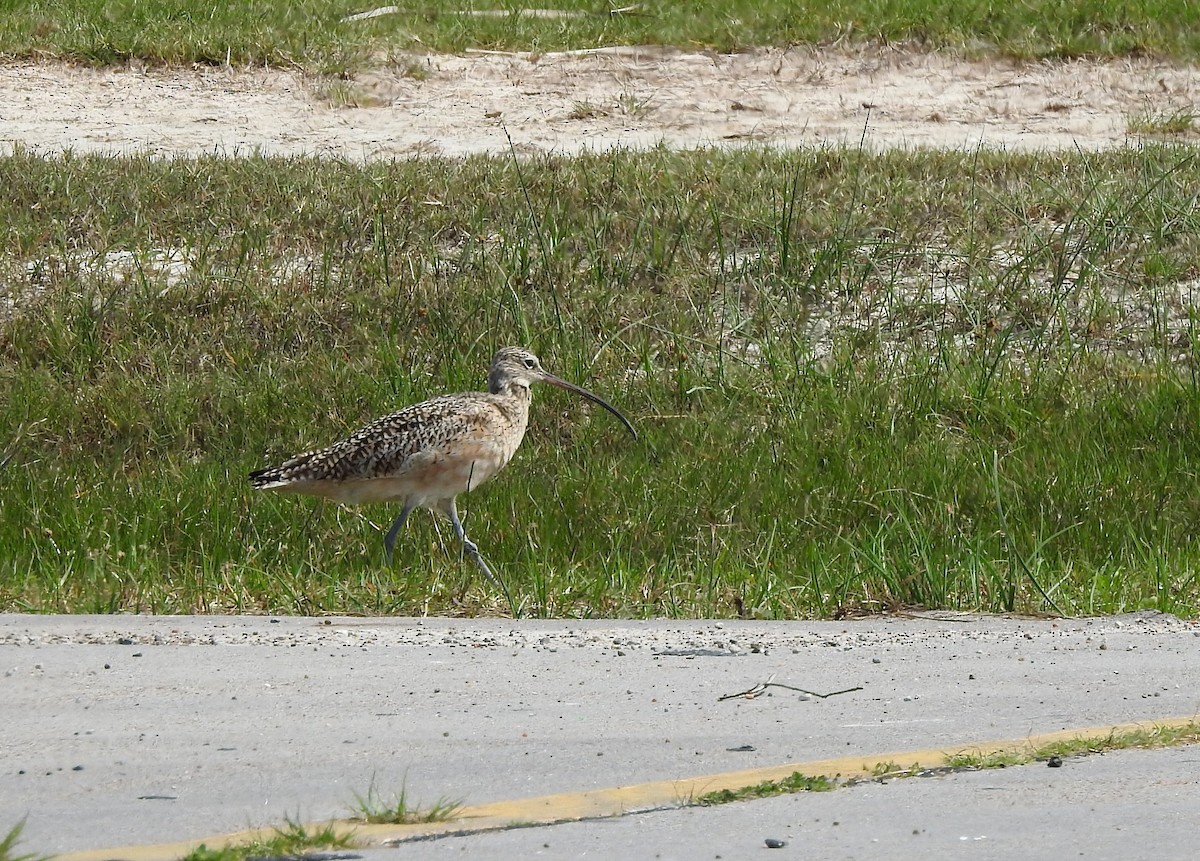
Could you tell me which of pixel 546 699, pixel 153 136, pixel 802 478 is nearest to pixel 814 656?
pixel 546 699

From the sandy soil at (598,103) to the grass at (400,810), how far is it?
1211cm

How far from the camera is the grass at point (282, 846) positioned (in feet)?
13.4

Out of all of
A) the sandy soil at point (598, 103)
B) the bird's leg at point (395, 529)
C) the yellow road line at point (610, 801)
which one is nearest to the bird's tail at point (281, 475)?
the bird's leg at point (395, 529)

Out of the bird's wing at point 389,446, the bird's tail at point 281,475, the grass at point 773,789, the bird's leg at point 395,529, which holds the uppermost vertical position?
the grass at point 773,789

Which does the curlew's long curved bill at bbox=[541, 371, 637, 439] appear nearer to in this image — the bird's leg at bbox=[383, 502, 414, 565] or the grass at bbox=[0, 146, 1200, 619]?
the grass at bbox=[0, 146, 1200, 619]

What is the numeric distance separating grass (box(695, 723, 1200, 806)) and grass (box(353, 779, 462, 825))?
22.9 inches

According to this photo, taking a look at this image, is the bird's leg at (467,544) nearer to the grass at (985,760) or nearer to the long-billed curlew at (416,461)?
the long-billed curlew at (416,461)

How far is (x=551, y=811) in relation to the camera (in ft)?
14.8

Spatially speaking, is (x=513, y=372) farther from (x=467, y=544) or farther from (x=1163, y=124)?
(x=1163, y=124)

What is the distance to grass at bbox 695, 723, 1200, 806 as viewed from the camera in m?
4.66

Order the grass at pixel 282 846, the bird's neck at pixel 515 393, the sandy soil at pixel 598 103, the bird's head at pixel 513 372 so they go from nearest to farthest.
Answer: the grass at pixel 282 846 → the bird's neck at pixel 515 393 → the bird's head at pixel 513 372 → the sandy soil at pixel 598 103

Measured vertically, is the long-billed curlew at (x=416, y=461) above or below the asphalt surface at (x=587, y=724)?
below

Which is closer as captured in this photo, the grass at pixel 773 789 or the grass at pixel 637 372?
the grass at pixel 773 789

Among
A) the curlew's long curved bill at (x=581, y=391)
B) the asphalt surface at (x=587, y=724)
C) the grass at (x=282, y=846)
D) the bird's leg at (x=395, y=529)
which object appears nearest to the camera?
the grass at (x=282, y=846)
